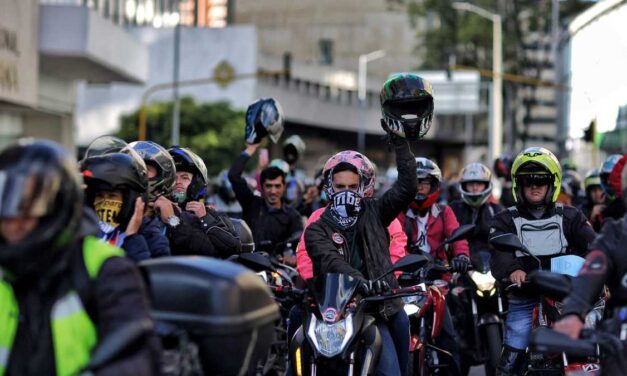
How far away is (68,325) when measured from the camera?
3936 millimetres

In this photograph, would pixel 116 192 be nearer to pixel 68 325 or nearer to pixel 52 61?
Result: pixel 68 325

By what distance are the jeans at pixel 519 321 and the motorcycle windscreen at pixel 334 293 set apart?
175 cm

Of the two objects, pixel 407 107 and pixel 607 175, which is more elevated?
pixel 407 107

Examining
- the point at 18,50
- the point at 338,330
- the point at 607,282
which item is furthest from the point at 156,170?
the point at 18,50

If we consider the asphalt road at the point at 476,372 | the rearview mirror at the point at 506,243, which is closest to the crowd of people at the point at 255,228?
the rearview mirror at the point at 506,243

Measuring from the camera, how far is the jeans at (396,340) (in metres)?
7.14

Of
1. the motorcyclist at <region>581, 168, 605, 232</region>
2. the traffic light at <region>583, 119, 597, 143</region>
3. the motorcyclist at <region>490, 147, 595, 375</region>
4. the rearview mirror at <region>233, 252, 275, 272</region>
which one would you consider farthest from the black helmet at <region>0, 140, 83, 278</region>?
the traffic light at <region>583, 119, 597, 143</region>

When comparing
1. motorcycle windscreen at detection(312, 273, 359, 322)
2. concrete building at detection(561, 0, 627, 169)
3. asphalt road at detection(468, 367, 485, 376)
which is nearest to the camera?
motorcycle windscreen at detection(312, 273, 359, 322)

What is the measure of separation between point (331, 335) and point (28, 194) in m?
2.93

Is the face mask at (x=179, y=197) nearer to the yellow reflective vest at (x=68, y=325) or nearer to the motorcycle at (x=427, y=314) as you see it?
the motorcycle at (x=427, y=314)

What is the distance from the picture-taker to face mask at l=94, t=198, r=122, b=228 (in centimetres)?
585

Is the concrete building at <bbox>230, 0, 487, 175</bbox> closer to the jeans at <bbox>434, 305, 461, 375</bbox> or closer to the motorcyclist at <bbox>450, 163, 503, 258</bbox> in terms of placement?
the motorcyclist at <bbox>450, 163, 503, 258</bbox>

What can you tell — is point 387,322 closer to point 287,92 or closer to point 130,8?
point 130,8

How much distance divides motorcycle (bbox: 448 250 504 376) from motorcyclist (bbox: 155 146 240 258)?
2.22m
